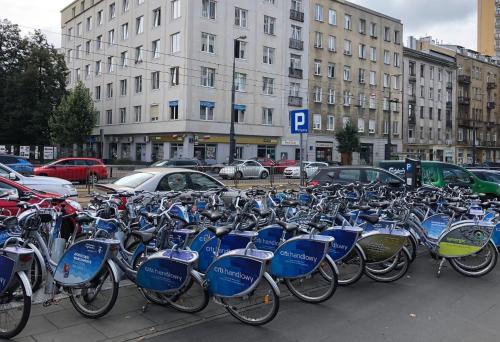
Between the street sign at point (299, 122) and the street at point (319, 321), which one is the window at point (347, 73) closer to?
the street sign at point (299, 122)

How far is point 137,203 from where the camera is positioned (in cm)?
740

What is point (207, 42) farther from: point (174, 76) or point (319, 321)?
point (319, 321)

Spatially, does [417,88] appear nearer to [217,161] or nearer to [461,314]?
[217,161]

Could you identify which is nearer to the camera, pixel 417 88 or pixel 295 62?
pixel 295 62

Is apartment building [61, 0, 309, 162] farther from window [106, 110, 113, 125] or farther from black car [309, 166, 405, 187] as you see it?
black car [309, 166, 405, 187]

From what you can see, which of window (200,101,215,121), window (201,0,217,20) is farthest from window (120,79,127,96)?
window (201,0,217,20)

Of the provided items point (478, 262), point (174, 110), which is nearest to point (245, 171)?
point (174, 110)

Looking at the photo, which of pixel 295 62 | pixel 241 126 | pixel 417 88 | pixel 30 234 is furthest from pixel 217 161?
pixel 30 234

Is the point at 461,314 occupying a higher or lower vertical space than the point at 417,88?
lower

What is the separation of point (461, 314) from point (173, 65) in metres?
38.0

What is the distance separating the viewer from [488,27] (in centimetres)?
10419

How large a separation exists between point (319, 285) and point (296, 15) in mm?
45060

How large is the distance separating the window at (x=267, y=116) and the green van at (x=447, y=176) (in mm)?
30160

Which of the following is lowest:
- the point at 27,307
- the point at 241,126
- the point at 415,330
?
the point at 415,330
